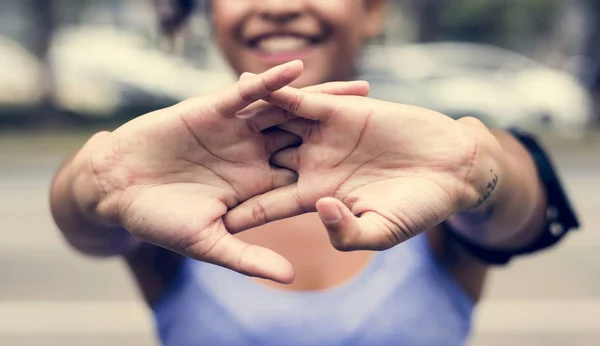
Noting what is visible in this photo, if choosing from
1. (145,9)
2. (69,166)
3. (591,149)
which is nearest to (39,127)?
(145,9)

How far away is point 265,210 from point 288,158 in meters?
0.08

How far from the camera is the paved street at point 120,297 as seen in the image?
4.45 metres

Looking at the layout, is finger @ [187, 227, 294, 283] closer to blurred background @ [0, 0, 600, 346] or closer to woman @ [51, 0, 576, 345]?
woman @ [51, 0, 576, 345]

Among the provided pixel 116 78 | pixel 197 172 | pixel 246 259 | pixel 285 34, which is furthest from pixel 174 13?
pixel 116 78

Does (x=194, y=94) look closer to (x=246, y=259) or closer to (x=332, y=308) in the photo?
(x=332, y=308)

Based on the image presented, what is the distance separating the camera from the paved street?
4.45 meters

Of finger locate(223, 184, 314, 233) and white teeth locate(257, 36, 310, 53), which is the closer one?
finger locate(223, 184, 314, 233)

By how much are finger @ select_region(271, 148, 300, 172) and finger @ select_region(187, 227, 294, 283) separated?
14 cm

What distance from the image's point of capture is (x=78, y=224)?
1.31m

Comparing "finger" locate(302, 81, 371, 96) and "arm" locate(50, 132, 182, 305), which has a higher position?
"finger" locate(302, 81, 371, 96)

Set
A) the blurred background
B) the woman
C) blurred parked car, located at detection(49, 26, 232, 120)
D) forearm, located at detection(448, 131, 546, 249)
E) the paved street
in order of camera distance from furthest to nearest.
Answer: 1. blurred parked car, located at detection(49, 26, 232, 120)
2. the blurred background
3. the paved street
4. forearm, located at detection(448, 131, 546, 249)
5. the woman

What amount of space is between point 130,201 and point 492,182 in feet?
1.69

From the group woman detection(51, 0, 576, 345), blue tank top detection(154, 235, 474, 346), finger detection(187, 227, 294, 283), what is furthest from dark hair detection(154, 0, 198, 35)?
finger detection(187, 227, 294, 283)

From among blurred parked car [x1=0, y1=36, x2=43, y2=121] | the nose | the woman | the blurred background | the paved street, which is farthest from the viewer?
blurred parked car [x1=0, y1=36, x2=43, y2=121]
